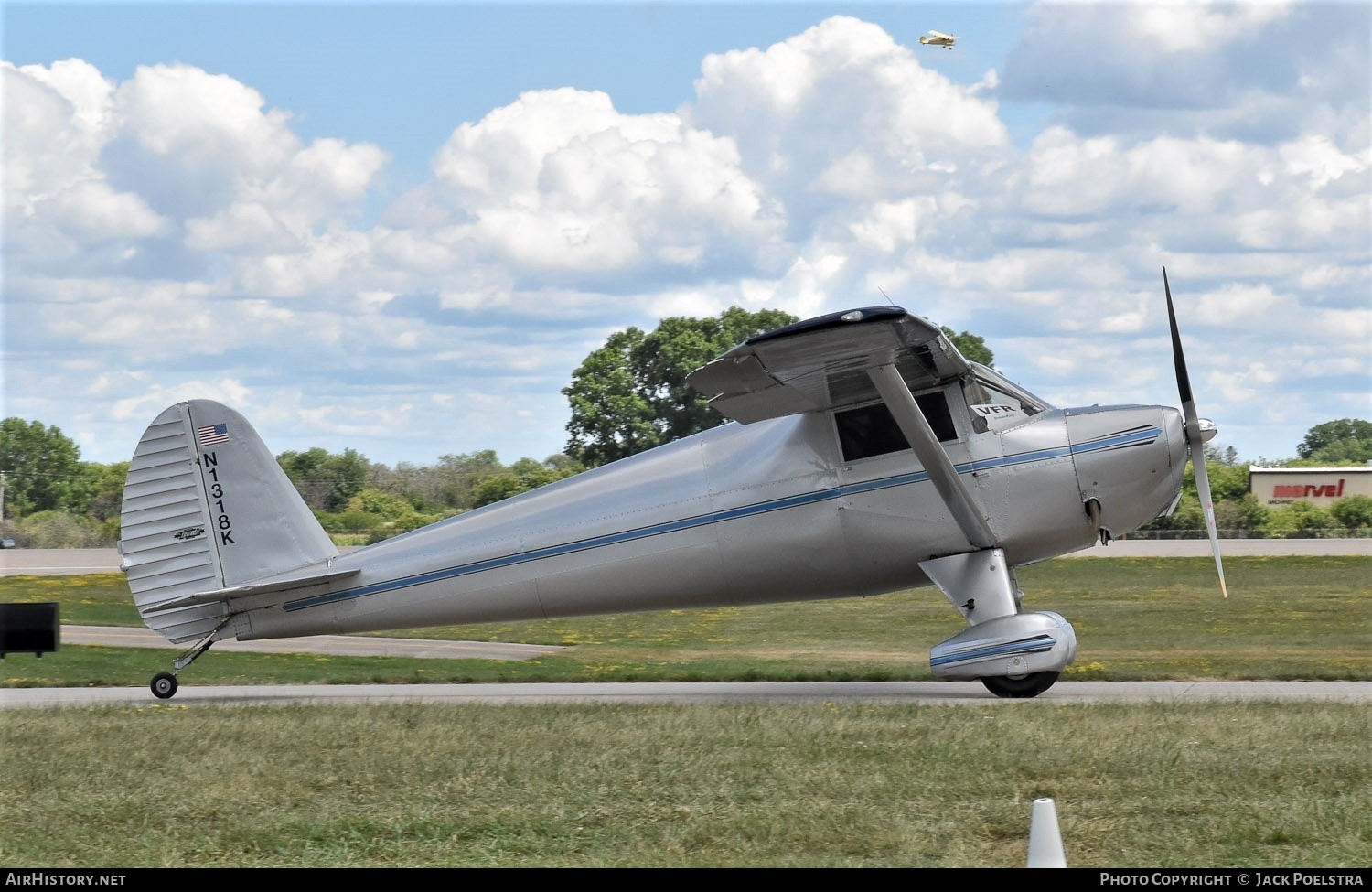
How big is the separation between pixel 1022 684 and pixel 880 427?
9.20 ft

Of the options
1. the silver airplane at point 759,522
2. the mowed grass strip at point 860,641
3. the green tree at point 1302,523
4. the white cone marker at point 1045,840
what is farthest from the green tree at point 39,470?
the white cone marker at point 1045,840

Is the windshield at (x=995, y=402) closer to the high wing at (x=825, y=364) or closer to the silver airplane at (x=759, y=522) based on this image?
the silver airplane at (x=759, y=522)

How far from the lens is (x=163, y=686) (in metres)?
14.1

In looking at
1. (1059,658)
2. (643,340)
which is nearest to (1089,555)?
(643,340)

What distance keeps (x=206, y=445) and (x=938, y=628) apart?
12395 mm

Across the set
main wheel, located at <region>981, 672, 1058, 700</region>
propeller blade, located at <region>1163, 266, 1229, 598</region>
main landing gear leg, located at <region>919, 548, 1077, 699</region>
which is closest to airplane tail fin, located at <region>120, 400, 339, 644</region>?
main landing gear leg, located at <region>919, 548, 1077, 699</region>

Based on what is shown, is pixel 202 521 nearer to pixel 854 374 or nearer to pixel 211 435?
pixel 211 435

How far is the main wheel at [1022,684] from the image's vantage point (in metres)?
12.6

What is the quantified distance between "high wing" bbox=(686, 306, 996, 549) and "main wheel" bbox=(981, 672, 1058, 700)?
131 centimetres

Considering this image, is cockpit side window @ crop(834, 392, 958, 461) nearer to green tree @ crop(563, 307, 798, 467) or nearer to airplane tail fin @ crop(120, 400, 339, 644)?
airplane tail fin @ crop(120, 400, 339, 644)

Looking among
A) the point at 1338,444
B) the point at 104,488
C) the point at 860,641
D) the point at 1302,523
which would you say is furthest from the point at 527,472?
the point at 1338,444

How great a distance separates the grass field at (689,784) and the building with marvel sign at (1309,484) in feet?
194

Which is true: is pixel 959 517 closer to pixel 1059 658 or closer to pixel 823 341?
pixel 1059 658

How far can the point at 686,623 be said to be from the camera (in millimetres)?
24500
